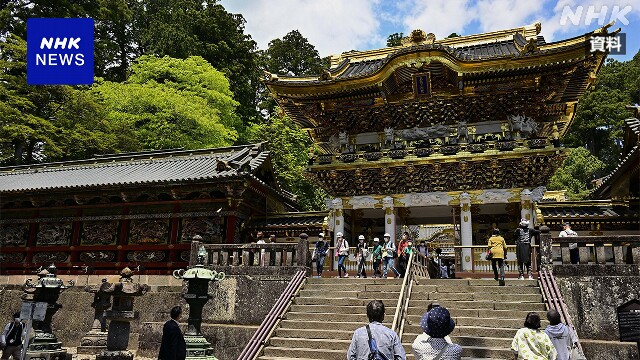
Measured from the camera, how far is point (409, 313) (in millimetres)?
10930

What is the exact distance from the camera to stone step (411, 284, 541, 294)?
448 inches

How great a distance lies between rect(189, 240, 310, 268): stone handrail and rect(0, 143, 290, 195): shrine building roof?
338 centimetres

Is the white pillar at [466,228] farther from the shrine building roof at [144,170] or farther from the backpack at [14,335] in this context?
the backpack at [14,335]

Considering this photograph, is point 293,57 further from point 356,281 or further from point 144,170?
point 356,281

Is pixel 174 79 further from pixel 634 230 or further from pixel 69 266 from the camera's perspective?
pixel 634 230

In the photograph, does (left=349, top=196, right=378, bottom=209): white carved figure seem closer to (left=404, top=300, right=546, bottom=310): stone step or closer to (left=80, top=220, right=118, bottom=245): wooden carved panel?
(left=404, top=300, right=546, bottom=310): stone step

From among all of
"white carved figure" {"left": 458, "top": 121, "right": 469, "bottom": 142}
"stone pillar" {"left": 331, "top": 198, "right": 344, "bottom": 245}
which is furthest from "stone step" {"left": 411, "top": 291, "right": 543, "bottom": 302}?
"white carved figure" {"left": 458, "top": 121, "right": 469, "bottom": 142}

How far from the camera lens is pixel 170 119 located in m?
29.2

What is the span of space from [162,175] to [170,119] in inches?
436

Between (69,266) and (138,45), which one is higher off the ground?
(138,45)

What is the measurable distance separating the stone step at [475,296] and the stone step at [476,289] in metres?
0.16

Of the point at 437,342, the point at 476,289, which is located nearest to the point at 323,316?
the point at 476,289

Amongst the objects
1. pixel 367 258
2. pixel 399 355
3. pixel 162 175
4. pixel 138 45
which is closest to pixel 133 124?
pixel 162 175

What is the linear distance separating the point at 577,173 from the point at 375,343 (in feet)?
124
